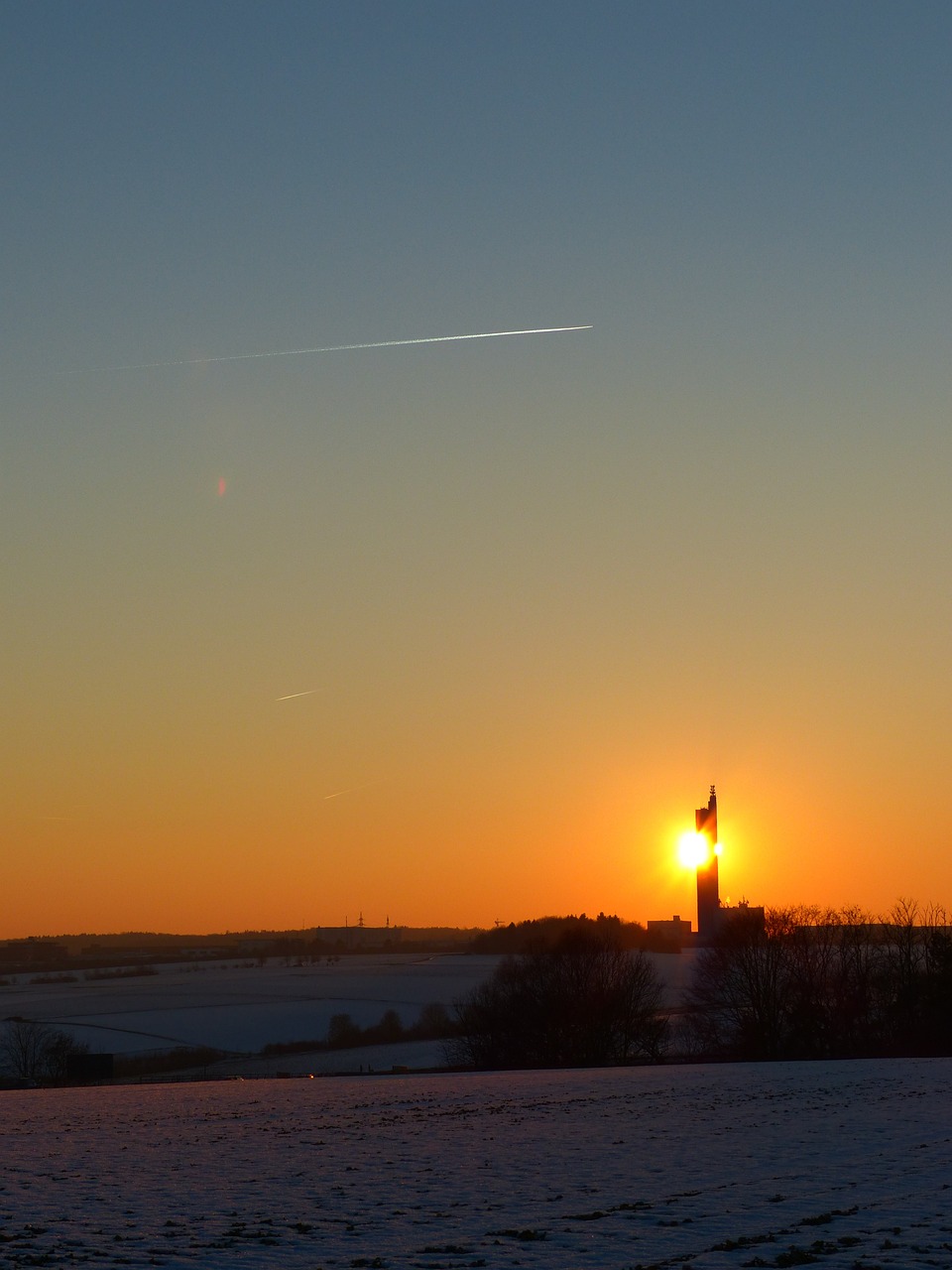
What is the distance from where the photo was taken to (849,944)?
319 ft

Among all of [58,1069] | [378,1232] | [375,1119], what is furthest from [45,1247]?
[58,1069]

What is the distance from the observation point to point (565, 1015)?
9700cm

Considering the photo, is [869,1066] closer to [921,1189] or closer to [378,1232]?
[921,1189]

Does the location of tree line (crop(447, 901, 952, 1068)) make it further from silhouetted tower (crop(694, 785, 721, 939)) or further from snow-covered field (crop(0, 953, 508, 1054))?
silhouetted tower (crop(694, 785, 721, 939))

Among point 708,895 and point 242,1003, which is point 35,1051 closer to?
point 242,1003

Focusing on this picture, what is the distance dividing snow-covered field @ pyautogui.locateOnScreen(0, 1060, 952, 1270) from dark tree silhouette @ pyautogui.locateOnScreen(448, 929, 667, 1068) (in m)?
50.3

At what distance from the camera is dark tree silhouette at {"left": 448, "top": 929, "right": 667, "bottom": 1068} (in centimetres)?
9375

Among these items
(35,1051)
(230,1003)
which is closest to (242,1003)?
(230,1003)

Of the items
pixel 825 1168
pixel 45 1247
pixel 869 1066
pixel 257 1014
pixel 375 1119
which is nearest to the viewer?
pixel 45 1247

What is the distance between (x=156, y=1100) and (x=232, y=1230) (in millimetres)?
29855

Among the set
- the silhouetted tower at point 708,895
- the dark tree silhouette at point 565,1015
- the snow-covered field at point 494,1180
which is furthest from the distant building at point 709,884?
the snow-covered field at point 494,1180

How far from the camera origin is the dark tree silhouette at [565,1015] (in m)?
93.8

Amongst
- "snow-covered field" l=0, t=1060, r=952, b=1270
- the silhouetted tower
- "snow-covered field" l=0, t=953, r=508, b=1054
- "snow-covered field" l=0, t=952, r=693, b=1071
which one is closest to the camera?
"snow-covered field" l=0, t=1060, r=952, b=1270

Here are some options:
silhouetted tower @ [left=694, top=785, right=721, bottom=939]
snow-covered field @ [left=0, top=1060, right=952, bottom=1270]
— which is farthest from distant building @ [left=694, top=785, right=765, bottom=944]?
snow-covered field @ [left=0, top=1060, right=952, bottom=1270]
